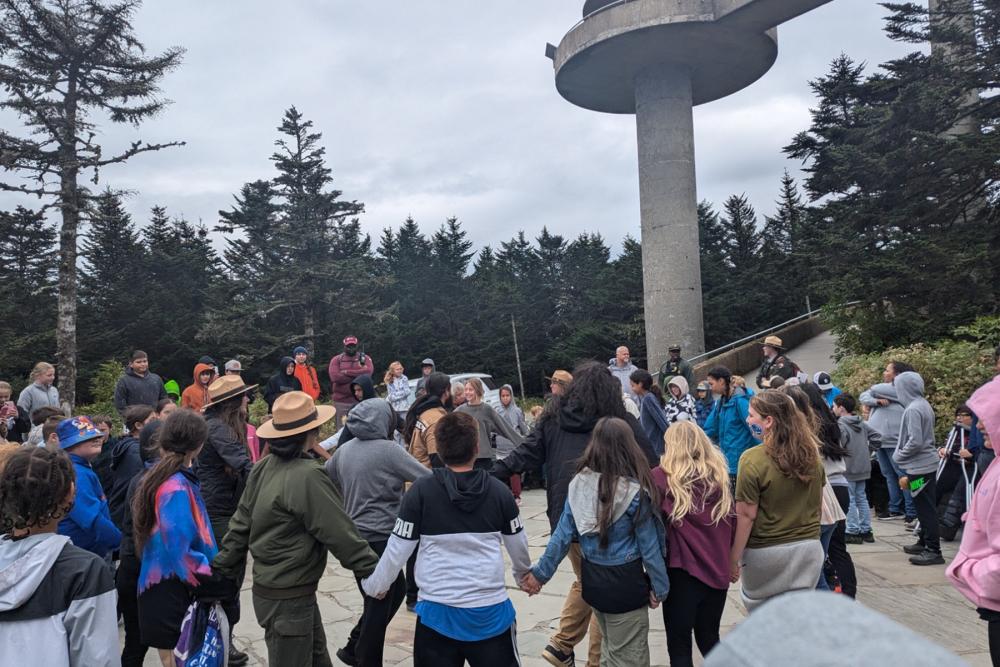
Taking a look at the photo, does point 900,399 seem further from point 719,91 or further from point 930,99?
point 719,91

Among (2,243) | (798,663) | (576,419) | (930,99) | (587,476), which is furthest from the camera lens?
(2,243)

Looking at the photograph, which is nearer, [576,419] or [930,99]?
[576,419]

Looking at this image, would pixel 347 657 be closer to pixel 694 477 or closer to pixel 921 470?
pixel 694 477

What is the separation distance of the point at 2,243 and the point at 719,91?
33.3m

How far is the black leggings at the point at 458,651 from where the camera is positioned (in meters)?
3.65

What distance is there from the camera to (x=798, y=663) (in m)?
0.78

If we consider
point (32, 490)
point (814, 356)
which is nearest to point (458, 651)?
point (32, 490)

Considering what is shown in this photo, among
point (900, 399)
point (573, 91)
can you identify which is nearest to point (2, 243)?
point (573, 91)

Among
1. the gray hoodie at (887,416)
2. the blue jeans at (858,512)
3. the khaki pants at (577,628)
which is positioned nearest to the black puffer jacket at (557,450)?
the khaki pants at (577,628)

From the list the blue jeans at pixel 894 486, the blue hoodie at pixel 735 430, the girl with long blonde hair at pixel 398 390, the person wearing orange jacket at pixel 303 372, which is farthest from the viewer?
the girl with long blonde hair at pixel 398 390

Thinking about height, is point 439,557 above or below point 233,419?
below

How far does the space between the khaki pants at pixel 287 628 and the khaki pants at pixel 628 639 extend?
161 cm

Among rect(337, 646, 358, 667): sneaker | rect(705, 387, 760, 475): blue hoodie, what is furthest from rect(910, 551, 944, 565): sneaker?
rect(337, 646, 358, 667): sneaker

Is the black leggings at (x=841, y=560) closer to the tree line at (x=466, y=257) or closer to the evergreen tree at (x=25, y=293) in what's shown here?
the tree line at (x=466, y=257)
